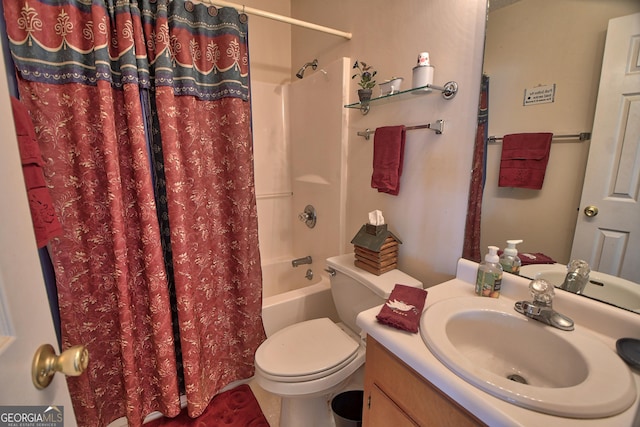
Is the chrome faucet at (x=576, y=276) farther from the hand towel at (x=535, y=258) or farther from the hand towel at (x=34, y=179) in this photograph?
the hand towel at (x=34, y=179)

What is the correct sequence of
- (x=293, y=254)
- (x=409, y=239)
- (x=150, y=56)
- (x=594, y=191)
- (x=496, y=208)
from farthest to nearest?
(x=293, y=254) → (x=409, y=239) → (x=150, y=56) → (x=496, y=208) → (x=594, y=191)

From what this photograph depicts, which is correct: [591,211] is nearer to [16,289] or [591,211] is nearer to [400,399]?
[400,399]

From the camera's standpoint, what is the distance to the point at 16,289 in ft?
1.31

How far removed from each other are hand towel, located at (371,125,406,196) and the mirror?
0.36m

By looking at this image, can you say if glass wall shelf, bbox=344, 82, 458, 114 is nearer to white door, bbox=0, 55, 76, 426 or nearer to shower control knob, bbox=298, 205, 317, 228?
shower control knob, bbox=298, 205, 317, 228

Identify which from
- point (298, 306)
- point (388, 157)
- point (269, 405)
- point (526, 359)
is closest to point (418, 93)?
point (388, 157)

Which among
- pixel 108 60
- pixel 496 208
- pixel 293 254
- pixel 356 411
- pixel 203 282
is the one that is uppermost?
pixel 108 60

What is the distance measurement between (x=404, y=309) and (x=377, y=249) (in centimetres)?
44

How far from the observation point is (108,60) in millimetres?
1093

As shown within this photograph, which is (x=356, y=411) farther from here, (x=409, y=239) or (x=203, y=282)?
(x=203, y=282)

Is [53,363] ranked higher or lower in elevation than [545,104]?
lower

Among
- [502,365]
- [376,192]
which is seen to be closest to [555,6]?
[376,192]

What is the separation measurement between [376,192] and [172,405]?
1438 millimetres

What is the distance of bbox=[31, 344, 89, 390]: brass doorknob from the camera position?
0.43 m
